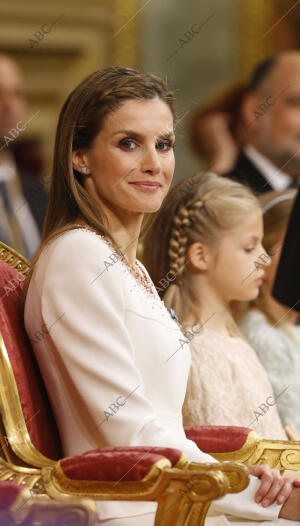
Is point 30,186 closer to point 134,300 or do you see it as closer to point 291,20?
point 134,300

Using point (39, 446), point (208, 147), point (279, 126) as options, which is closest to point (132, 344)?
point (39, 446)

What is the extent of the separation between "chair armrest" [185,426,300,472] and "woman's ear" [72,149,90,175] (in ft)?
2.10

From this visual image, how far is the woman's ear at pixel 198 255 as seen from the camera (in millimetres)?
2510

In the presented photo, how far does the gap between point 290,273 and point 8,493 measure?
144 centimetres

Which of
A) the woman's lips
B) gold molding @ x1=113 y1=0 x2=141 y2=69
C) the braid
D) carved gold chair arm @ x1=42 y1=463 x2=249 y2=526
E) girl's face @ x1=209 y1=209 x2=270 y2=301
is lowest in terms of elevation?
carved gold chair arm @ x1=42 y1=463 x2=249 y2=526

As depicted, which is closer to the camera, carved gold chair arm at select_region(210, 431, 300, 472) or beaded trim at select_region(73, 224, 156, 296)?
beaded trim at select_region(73, 224, 156, 296)

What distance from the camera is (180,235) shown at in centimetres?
252

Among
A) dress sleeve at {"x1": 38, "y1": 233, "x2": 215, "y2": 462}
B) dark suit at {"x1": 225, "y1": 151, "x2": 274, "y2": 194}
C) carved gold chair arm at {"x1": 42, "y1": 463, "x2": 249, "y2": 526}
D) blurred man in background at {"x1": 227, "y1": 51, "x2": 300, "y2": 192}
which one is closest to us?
carved gold chair arm at {"x1": 42, "y1": 463, "x2": 249, "y2": 526}

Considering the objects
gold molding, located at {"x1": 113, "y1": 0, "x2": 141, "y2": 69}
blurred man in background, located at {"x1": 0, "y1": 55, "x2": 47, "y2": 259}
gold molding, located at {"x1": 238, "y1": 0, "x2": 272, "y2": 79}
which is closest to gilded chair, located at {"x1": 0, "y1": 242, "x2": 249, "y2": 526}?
blurred man in background, located at {"x1": 0, "y1": 55, "x2": 47, "y2": 259}

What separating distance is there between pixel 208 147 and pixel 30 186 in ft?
3.78

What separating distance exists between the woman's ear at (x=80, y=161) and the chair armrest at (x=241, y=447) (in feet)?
2.10

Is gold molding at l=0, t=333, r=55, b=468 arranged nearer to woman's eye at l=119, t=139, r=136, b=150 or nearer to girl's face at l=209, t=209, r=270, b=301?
woman's eye at l=119, t=139, r=136, b=150

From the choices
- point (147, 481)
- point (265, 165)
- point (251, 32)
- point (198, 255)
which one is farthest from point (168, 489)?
point (251, 32)

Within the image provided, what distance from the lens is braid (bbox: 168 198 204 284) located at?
2.50 m
